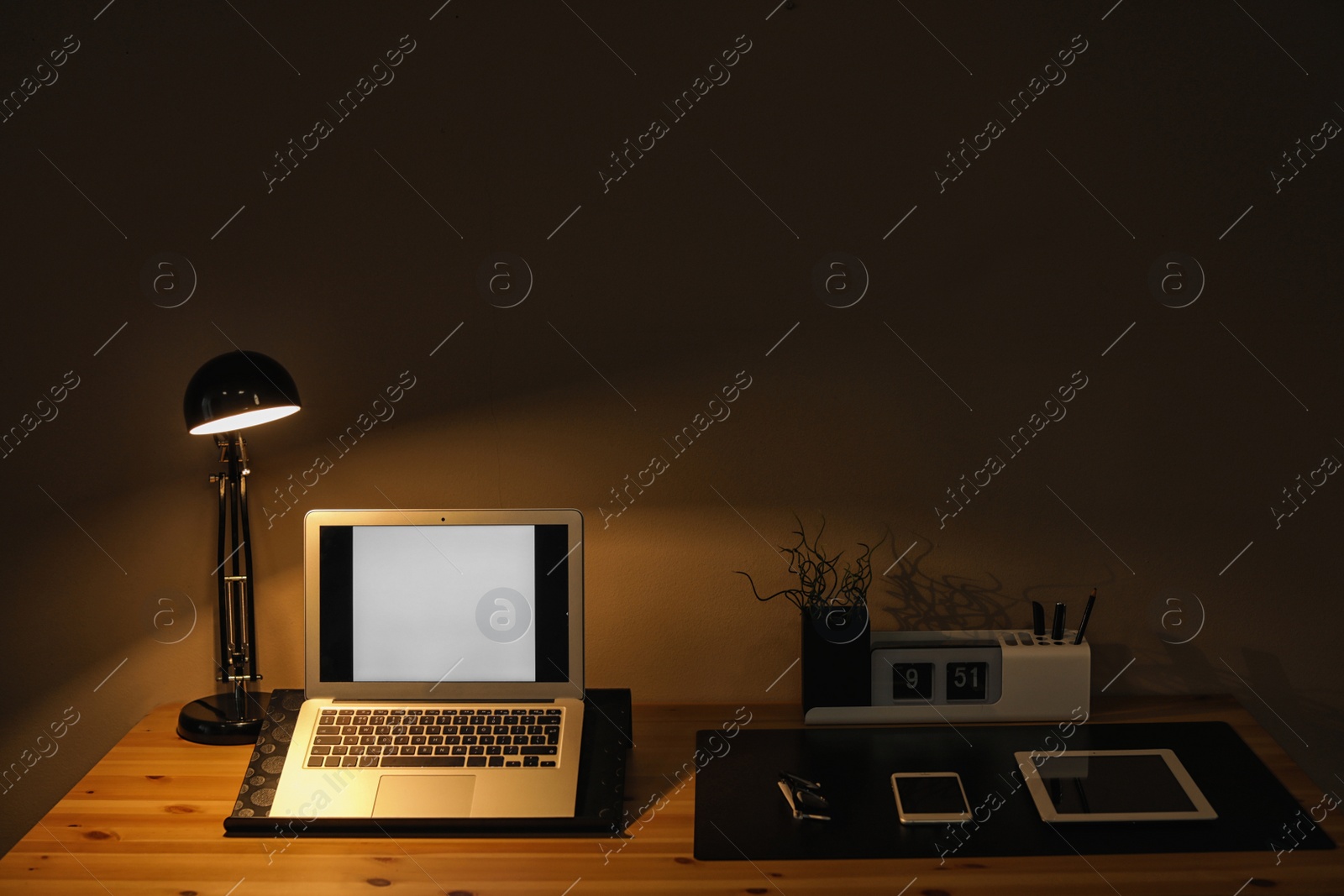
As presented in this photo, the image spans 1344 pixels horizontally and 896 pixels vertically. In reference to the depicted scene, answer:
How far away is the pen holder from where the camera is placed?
148 cm

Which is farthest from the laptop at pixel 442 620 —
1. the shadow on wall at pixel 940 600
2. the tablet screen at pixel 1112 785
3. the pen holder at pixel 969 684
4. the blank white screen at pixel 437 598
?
the tablet screen at pixel 1112 785

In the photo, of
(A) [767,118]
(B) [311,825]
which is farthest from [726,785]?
(A) [767,118]

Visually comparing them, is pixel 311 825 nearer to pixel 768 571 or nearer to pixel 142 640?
pixel 142 640

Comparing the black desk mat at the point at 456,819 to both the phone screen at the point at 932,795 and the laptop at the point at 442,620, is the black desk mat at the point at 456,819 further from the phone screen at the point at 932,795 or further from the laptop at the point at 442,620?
the phone screen at the point at 932,795

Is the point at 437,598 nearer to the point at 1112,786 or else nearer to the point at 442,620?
the point at 442,620

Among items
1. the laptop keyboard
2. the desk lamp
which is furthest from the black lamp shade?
the laptop keyboard

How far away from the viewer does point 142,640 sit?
1.59 metres

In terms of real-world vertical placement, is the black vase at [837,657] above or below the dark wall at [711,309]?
below

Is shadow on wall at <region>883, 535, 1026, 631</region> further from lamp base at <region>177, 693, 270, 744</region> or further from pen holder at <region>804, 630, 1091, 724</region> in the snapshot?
lamp base at <region>177, 693, 270, 744</region>

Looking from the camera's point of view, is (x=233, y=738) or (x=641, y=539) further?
(x=641, y=539)

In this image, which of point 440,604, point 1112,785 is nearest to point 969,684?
point 1112,785

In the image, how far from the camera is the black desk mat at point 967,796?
46.2 inches

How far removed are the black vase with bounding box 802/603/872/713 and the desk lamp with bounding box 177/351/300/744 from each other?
80 centimetres

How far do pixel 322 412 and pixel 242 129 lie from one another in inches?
17.2
